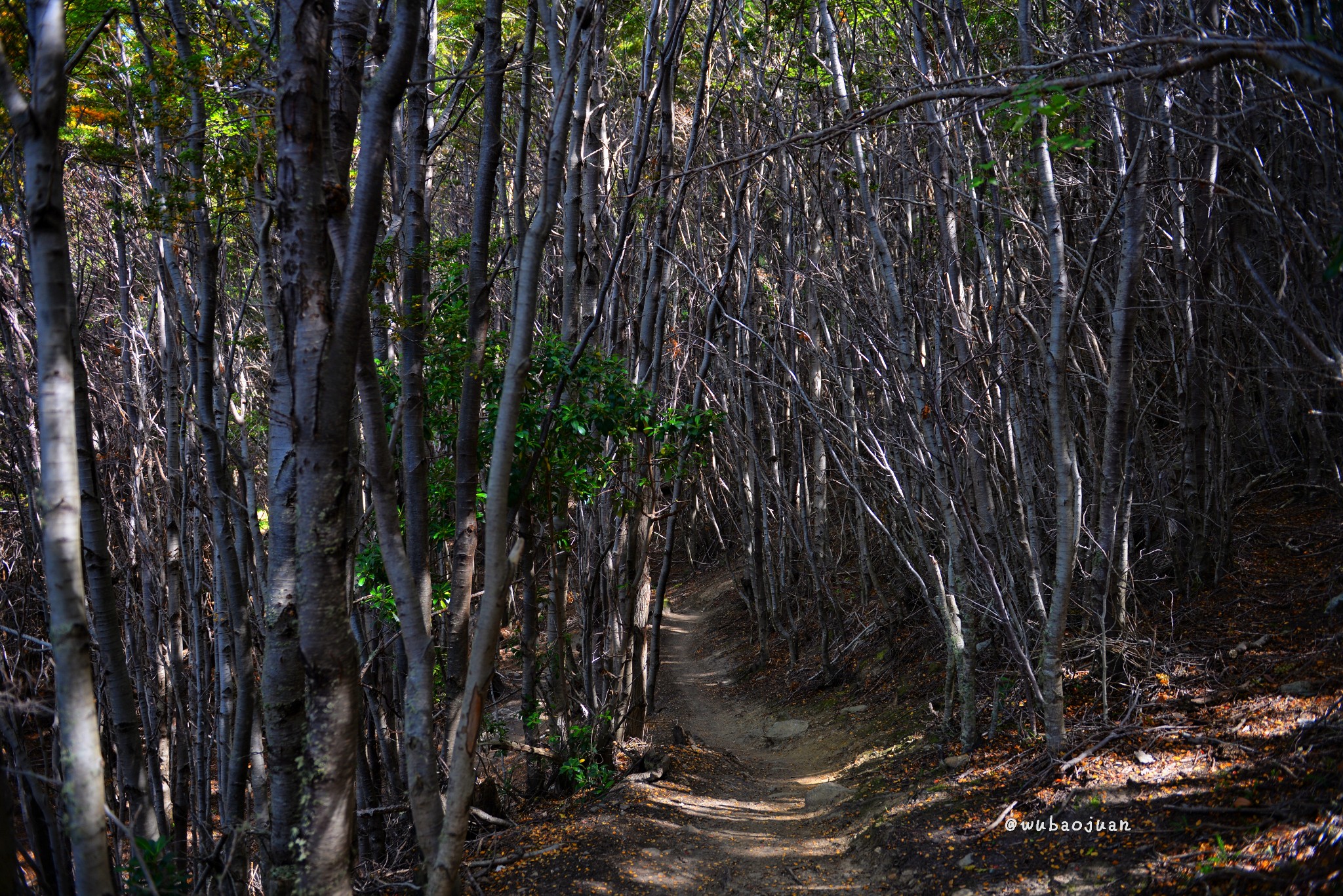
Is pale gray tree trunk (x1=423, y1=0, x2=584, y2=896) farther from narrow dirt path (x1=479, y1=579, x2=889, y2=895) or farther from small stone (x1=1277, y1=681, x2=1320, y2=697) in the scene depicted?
small stone (x1=1277, y1=681, x2=1320, y2=697)

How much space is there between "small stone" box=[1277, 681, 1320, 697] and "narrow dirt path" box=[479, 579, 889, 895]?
2.79 meters

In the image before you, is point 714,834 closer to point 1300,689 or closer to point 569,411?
point 569,411

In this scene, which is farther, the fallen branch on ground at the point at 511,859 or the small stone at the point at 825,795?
the small stone at the point at 825,795

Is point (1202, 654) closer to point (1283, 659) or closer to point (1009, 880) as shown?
point (1283, 659)

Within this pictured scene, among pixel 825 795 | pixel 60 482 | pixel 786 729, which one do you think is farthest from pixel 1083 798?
pixel 786 729

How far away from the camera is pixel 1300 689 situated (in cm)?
511

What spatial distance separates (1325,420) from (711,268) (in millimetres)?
8751

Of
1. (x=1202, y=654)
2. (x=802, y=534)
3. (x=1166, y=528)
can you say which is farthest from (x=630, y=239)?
(x=1202, y=654)

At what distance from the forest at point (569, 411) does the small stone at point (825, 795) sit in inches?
41.8

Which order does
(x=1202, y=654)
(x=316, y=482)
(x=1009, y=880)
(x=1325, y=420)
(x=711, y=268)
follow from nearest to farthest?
(x=316, y=482)
(x=1009, y=880)
(x=1202, y=654)
(x=1325, y=420)
(x=711, y=268)

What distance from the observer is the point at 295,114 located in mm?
3229

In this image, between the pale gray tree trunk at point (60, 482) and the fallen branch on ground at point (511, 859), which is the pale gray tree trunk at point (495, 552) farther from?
the fallen branch on ground at point (511, 859)

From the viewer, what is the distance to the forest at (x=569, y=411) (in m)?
3.26

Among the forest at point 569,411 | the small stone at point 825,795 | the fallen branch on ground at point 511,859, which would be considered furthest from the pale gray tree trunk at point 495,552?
the small stone at point 825,795
